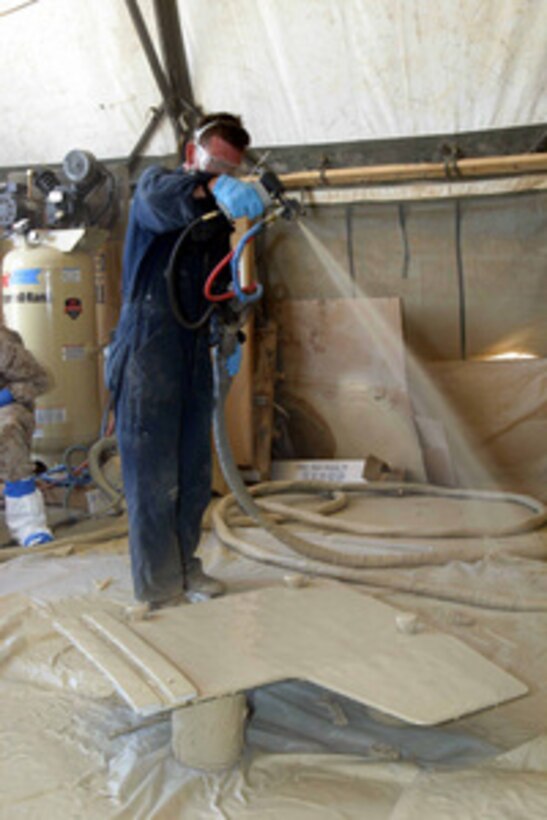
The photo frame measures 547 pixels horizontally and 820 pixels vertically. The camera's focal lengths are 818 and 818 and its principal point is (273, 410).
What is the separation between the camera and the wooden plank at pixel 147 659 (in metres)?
1.44

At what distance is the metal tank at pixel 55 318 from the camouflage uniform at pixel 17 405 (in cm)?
70

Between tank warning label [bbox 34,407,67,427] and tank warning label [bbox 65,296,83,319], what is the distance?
0.47 metres

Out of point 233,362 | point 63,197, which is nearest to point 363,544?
point 233,362

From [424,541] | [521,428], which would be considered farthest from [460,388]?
[424,541]

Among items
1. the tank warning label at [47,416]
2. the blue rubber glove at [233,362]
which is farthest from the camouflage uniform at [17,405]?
the blue rubber glove at [233,362]

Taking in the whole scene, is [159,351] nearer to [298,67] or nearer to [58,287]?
[58,287]

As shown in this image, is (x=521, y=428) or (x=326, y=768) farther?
(x=521, y=428)

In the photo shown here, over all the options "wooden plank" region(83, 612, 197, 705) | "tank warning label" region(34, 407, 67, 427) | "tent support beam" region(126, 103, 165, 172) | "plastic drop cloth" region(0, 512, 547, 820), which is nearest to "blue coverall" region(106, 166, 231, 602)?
"plastic drop cloth" region(0, 512, 547, 820)

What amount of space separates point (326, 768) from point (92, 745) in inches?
19.1

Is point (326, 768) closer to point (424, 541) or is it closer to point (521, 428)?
point (424, 541)

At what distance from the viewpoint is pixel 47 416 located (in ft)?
13.3

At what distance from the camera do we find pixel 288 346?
4.59 m

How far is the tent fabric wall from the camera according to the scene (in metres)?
3.73

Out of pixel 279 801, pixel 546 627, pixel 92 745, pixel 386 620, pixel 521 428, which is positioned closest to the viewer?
pixel 279 801
